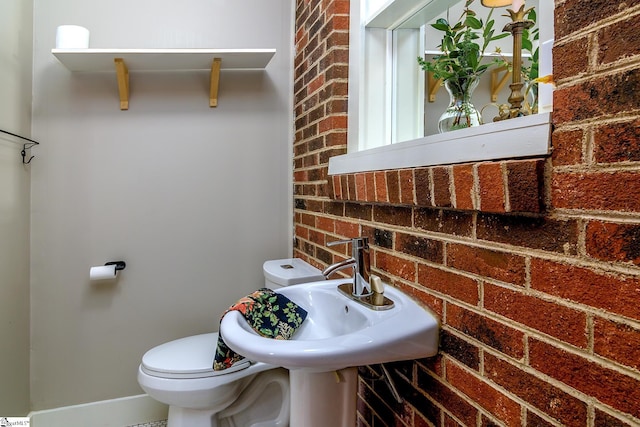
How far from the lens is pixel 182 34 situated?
77.8 inches

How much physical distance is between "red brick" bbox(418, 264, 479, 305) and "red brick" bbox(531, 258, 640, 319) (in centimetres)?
16

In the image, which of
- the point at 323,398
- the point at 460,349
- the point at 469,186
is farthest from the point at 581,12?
the point at 323,398

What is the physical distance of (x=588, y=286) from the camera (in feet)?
1.78

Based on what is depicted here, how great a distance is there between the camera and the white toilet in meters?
1.44

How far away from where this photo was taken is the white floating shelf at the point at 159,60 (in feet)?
5.61

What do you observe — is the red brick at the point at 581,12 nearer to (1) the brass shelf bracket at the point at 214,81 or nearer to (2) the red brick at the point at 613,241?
(2) the red brick at the point at 613,241

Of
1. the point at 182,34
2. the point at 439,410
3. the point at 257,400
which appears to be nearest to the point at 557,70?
the point at 439,410

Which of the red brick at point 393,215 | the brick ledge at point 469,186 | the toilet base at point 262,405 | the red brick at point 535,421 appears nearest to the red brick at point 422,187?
the brick ledge at point 469,186

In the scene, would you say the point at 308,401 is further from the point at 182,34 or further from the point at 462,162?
the point at 182,34

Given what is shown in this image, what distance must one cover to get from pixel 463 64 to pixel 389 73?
1.33 ft

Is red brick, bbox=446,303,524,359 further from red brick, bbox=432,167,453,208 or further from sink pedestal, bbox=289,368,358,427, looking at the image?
sink pedestal, bbox=289,368,358,427

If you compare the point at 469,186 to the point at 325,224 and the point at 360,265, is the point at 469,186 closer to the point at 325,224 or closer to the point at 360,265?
the point at 360,265

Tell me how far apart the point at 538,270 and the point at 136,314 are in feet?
6.31

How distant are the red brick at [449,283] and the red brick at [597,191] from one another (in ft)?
0.84
